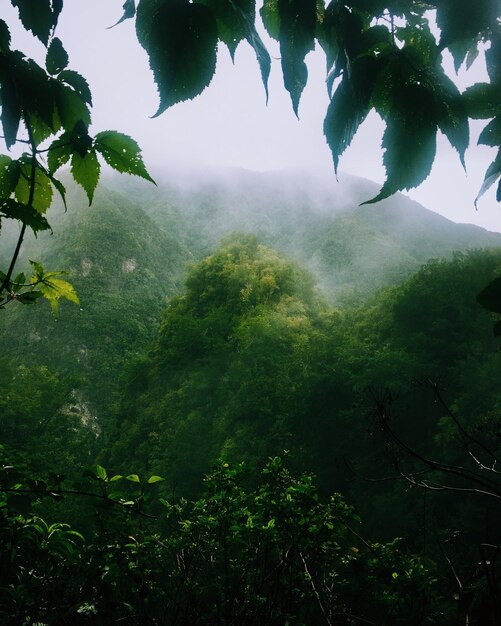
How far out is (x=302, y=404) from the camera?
15.7 metres

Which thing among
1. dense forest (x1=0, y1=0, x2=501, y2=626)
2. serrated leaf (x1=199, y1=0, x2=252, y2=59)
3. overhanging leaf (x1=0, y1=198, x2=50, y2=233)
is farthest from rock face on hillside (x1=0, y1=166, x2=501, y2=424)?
serrated leaf (x1=199, y1=0, x2=252, y2=59)

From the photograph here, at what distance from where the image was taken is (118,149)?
77 centimetres

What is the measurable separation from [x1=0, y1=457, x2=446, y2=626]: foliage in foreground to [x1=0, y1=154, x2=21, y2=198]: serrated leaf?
0.81 metres

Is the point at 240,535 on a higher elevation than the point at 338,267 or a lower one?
lower

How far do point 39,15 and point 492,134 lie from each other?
0.73m

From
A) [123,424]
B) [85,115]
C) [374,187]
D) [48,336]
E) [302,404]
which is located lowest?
[85,115]

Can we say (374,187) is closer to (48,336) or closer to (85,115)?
(48,336)

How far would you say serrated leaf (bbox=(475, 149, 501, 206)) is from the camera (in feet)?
2.13

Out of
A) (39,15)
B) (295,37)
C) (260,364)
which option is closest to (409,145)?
(295,37)

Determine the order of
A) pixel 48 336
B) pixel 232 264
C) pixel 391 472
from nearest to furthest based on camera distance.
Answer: pixel 391 472 → pixel 232 264 → pixel 48 336

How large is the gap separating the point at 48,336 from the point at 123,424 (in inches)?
713

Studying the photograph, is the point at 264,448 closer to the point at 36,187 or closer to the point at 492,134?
the point at 36,187

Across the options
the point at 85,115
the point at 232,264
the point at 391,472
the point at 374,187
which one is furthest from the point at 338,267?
the point at 85,115

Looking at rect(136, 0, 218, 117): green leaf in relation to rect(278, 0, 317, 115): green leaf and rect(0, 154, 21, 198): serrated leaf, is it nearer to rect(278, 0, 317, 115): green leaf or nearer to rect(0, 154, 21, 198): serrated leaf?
rect(278, 0, 317, 115): green leaf
